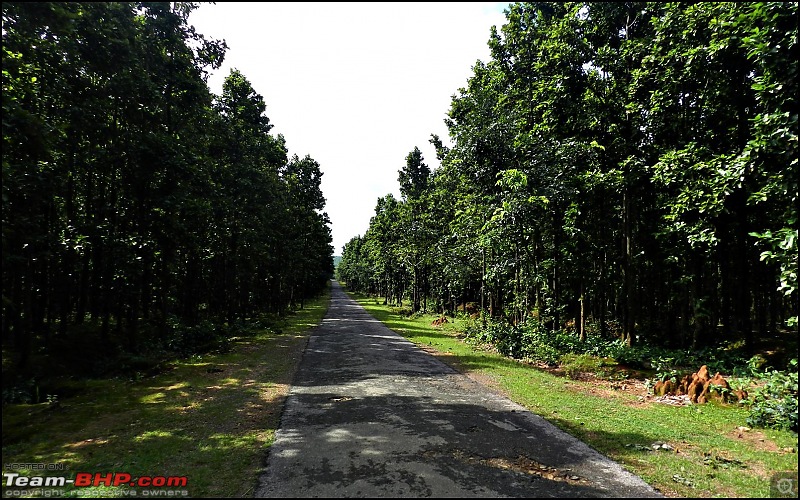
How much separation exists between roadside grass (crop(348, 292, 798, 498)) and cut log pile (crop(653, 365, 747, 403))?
317mm

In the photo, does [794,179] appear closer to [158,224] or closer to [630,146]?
[630,146]

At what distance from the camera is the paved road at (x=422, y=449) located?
4992mm

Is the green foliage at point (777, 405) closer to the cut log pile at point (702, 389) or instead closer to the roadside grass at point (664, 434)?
the roadside grass at point (664, 434)

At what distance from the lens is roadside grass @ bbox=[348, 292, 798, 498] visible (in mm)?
5430

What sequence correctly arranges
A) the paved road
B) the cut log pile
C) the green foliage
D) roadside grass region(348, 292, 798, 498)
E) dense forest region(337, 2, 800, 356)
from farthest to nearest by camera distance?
dense forest region(337, 2, 800, 356)
the cut log pile
the green foliage
roadside grass region(348, 292, 798, 498)
the paved road

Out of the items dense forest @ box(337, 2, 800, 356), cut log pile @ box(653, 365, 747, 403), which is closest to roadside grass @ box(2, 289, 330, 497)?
cut log pile @ box(653, 365, 747, 403)

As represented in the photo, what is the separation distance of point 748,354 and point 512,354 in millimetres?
8849

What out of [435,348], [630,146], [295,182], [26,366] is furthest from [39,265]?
[630,146]

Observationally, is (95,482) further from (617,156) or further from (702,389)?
(617,156)

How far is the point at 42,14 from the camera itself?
7.46m

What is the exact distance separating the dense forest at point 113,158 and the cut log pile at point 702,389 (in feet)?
49.7

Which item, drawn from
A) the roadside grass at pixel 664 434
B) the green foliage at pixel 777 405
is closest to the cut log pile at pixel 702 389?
the roadside grass at pixel 664 434

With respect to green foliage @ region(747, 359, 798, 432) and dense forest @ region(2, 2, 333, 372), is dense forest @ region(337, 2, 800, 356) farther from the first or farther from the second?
dense forest @ region(2, 2, 333, 372)
